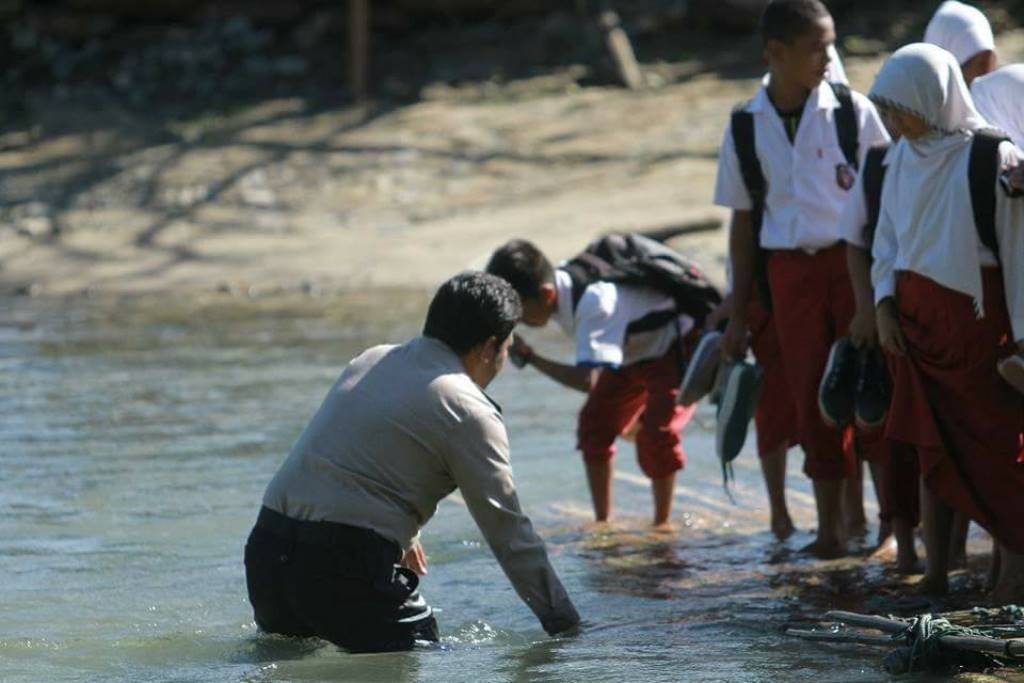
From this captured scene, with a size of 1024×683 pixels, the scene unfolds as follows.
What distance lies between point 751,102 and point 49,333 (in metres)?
7.39

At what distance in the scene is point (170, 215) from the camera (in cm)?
1655

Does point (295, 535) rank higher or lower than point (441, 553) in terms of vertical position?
higher

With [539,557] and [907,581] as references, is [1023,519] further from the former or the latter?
[539,557]

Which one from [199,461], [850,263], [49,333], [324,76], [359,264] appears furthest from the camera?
[324,76]

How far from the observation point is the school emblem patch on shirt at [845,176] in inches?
268

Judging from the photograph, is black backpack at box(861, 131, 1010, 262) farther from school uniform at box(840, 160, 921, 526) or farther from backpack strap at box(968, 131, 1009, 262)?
school uniform at box(840, 160, 921, 526)

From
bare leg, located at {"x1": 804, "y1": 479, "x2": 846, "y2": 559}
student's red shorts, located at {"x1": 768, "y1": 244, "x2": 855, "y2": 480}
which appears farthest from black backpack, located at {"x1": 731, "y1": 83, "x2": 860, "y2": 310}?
bare leg, located at {"x1": 804, "y1": 479, "x2": 846, "y2": 559}

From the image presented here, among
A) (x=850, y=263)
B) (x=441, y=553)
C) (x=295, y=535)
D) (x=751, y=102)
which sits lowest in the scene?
(x=441, y=553)

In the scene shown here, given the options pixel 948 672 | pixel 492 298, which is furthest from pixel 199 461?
pixel 948 672

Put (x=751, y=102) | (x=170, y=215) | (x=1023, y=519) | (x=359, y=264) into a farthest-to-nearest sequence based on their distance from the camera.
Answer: (x=170, y=215)
(x=359, y=264)
(x=751, y=102)
(x=1023, y=519)

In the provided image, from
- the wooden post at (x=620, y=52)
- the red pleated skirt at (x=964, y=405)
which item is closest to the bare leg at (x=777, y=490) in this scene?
the red pleated skirt at (x=964, y=405)

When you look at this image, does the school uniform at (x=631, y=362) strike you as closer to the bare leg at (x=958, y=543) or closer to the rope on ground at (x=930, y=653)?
the bare leg at (x=958, y=543)

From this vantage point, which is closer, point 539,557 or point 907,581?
point 539,557

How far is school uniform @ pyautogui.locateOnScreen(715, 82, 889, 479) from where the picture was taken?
6801 millimetres
